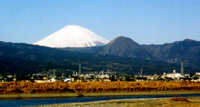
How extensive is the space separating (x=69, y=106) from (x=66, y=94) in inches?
1688

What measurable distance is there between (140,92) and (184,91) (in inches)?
543

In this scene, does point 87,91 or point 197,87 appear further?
point 197,87

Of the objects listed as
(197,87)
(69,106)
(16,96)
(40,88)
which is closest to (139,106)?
(69,106)

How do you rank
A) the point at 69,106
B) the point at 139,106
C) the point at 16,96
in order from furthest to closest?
the point at 16,96
the point at 69,106
the point at 139,106

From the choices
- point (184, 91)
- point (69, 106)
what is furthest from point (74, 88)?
point (69, 106)

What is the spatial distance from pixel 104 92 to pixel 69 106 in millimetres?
48016

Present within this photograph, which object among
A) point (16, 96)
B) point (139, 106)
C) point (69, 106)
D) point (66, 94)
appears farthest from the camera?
point (66, 94)

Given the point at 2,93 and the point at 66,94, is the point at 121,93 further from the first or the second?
the point at 2,93

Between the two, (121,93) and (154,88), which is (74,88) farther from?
(154,88)

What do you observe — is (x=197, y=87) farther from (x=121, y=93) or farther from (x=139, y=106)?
(x=139, y=106)

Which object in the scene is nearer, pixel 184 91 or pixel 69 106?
pixel 69 106

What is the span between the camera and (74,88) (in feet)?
376

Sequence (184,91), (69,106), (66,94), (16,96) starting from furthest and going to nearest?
1. (184,91)
2. (66,94)
3. (16,96)
4. (69,106)

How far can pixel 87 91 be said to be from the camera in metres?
112
